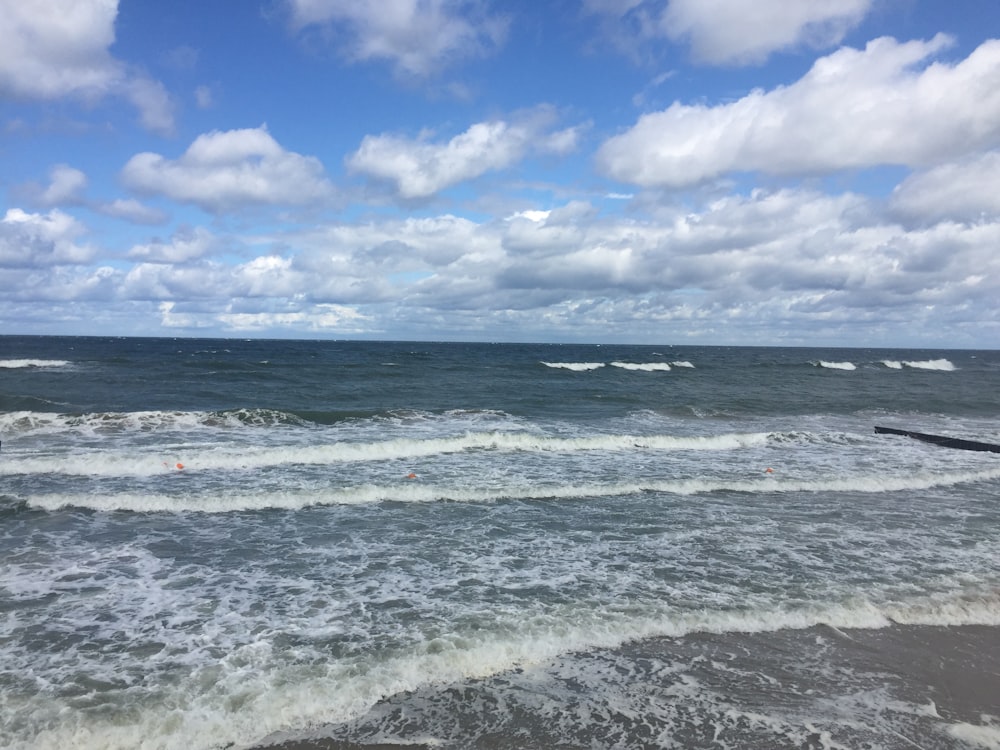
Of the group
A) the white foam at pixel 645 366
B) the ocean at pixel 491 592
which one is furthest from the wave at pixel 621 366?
the ocean at pixel 491 592

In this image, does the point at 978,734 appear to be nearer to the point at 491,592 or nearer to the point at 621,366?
the point at 491,592

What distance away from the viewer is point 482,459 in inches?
700

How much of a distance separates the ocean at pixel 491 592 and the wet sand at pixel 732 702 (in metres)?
0.03

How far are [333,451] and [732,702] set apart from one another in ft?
46.2

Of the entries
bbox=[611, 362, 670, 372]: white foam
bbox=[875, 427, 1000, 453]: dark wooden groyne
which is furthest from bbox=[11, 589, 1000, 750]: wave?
bbox=[611, 362, 670, 372]: white foam

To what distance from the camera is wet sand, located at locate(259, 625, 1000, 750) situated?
210 inches

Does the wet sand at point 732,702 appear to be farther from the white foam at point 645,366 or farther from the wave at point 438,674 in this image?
the white foam at point 645,366

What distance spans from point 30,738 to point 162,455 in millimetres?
12750

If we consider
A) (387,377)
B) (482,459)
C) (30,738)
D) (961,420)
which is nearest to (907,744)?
(30,738)

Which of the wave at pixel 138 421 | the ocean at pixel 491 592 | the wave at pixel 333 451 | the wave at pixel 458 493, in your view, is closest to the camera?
the ocean at pixel 491 592

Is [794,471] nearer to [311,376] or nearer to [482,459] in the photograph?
[482,459]

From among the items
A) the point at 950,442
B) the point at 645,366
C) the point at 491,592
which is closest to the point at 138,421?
the point at 491,592

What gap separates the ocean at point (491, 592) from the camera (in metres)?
5.62

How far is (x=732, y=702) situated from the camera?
19.3 feet
